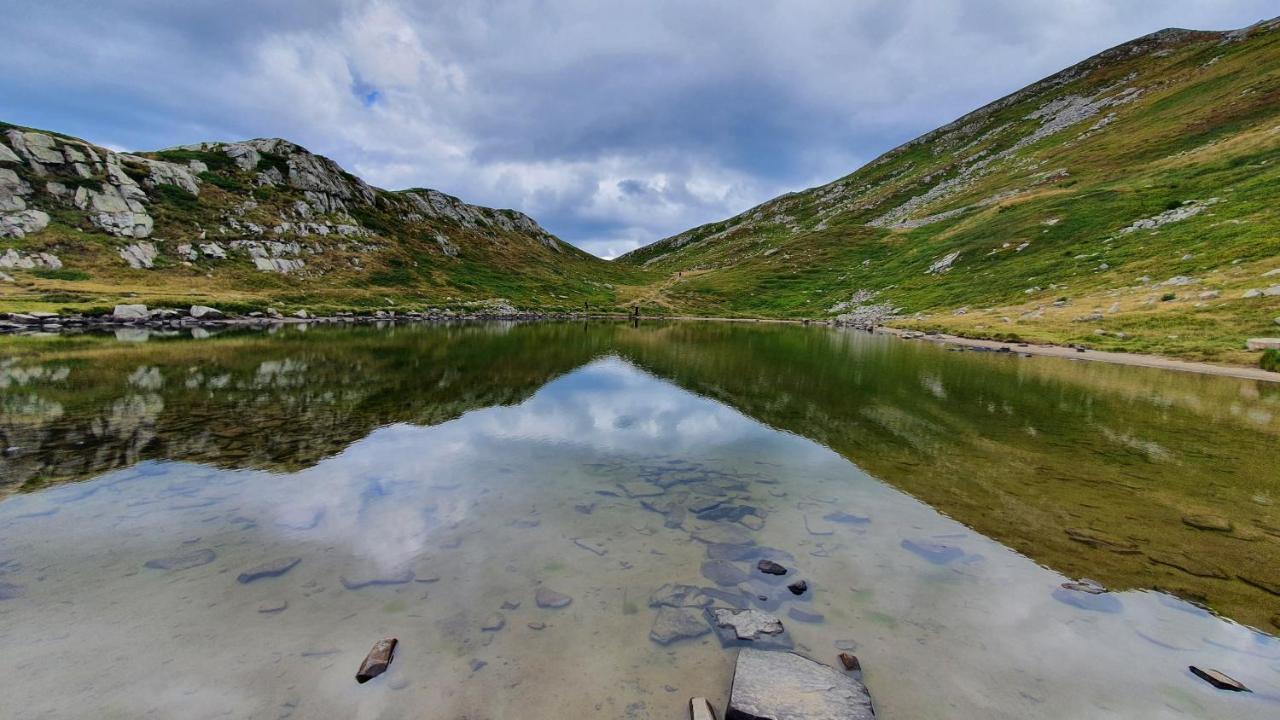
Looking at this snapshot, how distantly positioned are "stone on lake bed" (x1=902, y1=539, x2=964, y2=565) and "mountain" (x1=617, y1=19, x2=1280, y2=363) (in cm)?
5027

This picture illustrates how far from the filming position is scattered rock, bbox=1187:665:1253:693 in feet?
24.1

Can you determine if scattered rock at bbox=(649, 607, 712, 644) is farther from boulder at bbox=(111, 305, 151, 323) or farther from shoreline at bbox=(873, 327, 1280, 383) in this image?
boulder at bbox=(111, 305, 151, 323)

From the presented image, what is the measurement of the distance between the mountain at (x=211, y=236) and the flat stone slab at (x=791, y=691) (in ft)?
322

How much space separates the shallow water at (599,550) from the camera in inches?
289

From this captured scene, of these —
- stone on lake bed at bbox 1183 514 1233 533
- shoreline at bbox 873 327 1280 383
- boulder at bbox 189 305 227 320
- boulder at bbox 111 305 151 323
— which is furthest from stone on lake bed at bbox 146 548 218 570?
boulder at bbox 189 305 227 320

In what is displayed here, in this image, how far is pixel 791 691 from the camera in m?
7.00

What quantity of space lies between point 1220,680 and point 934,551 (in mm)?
4787

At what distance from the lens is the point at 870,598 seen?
9.89m

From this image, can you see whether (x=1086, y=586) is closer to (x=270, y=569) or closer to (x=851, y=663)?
(x=851, y=663)

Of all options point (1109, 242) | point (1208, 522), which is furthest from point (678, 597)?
point (1109, 242)

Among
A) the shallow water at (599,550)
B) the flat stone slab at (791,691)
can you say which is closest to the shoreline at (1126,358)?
the shallow water at (599,550)

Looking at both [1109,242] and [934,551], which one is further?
[1109,242]

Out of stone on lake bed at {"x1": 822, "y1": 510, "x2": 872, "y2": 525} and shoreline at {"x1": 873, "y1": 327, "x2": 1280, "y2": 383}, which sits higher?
shoreline at {"x1": 873, "y1": 327, "x2": 1280, "y2": 383}

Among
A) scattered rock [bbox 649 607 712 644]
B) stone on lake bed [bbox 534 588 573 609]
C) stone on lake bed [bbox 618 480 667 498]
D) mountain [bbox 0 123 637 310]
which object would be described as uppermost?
mountain [bbox 0 123 637 310]
